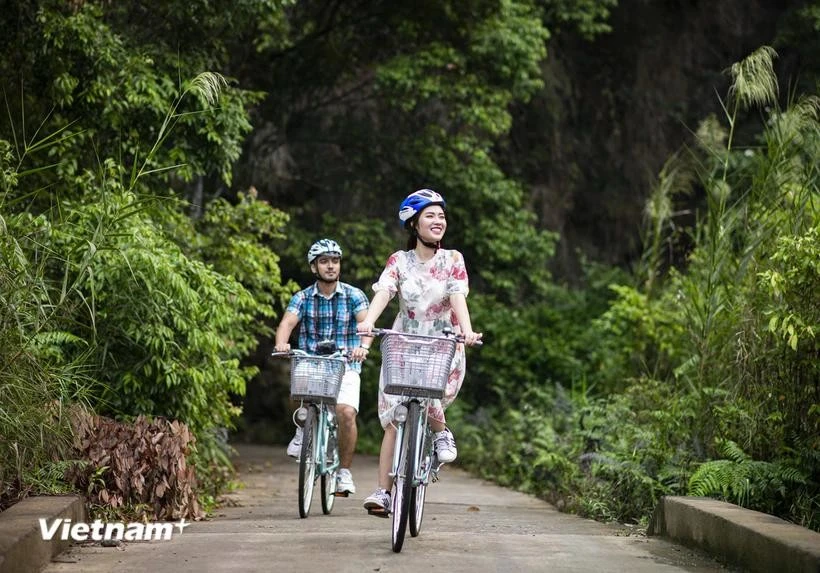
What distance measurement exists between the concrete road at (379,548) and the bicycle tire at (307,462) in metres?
0.12

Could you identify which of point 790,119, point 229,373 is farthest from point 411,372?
point 790,119

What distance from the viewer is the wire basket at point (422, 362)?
5715mm

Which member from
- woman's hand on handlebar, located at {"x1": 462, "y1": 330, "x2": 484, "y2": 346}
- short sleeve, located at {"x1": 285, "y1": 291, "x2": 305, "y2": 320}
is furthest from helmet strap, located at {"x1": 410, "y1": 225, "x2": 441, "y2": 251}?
short sleeve, located at {"x1": 285, "y1": 291, "x2": 305, "y2": 320}

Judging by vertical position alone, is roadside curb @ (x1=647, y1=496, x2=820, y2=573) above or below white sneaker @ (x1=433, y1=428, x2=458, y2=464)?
below

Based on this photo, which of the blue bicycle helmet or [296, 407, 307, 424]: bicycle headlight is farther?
[296, 407, 307, 424]: bicycle headlight

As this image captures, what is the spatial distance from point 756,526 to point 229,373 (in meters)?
4.53

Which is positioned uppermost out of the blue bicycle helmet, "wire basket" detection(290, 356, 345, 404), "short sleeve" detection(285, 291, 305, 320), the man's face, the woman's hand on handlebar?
the blue bicycle helmet

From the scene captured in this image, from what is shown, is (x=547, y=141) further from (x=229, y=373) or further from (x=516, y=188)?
(x=229, y=373)

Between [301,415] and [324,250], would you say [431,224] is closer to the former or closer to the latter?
[324,250]

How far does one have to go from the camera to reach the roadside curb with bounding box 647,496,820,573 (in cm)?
496

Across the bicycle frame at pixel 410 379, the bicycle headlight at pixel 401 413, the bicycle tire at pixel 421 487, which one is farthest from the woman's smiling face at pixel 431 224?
the bicycle tire at pixel 421 487

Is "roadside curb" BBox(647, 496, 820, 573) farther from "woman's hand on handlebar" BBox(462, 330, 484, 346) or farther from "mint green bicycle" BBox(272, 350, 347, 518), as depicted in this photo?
"mint green bicycle" BBox(272, 350, 347, 518)

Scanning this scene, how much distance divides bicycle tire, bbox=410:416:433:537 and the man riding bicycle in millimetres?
1758

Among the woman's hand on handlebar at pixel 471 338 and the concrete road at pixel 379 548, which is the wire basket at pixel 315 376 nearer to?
the concrete road at pixel 379 548
